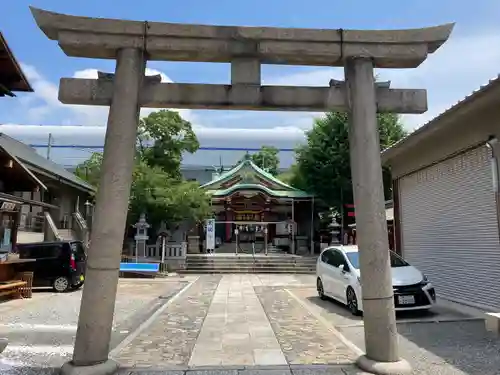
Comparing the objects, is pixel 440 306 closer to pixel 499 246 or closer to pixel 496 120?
pixel 499 246

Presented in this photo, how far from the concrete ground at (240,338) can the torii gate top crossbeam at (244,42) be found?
4.29 metres

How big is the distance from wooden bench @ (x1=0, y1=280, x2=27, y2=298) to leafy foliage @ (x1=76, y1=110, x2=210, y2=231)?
11071mm

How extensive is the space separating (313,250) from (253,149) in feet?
75.9

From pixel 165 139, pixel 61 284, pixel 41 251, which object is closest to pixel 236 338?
pixel 61 284

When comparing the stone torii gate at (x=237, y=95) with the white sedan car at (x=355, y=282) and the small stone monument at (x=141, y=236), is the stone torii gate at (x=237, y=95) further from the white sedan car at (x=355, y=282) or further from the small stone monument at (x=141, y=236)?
the small stone monument at (x=141, y=236)

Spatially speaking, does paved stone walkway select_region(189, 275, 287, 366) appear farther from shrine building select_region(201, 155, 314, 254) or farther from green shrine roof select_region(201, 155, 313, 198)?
shrine building select_region(201, 155, 314, 254)

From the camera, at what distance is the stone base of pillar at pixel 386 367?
539cm

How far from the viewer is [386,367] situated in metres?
5.45

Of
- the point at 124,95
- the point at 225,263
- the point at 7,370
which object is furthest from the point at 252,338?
the point at 225,263

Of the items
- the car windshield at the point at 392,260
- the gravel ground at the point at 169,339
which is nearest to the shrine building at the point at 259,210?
the gravel ground at the point at 169,339

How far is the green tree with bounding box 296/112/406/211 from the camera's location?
2820 cm

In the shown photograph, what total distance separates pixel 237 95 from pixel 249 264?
2064cm

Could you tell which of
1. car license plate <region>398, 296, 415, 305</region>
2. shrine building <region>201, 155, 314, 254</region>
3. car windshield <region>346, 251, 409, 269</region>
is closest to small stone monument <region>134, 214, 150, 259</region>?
shrine building <region>201, 155, 314, 254</region>

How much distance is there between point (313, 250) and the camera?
1192 inches
